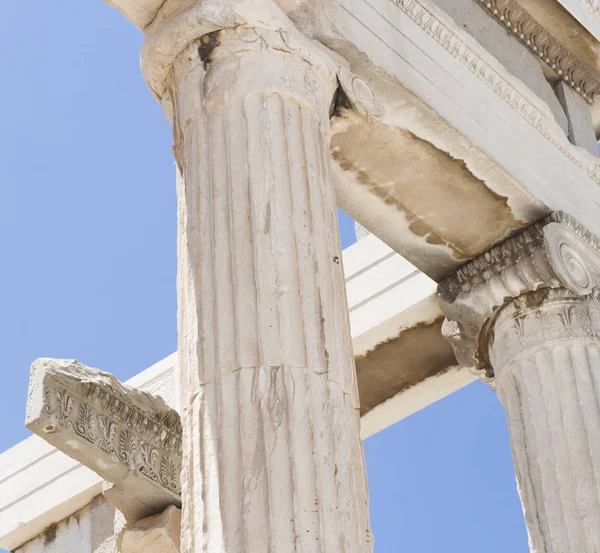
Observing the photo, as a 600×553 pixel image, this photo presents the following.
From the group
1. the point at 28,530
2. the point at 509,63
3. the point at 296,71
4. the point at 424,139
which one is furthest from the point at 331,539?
the point at 28,530

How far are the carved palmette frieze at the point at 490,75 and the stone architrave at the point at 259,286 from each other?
1.84 m

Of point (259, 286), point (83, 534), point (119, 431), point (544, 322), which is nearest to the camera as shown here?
point (259, 286)

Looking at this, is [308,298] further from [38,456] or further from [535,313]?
[38,456]

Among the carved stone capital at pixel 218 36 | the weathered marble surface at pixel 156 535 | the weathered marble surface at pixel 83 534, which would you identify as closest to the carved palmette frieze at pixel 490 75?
the carved stone capital at pixel 218 36

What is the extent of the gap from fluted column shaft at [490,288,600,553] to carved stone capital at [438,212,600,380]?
0.16 metres

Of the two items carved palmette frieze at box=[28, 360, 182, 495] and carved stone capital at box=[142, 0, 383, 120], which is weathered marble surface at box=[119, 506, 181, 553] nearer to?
carved palmette frieze at box=[28, 360, 182, 495]

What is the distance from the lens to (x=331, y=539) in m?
9.59

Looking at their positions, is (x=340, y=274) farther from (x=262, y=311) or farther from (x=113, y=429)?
(x=113, y=429)

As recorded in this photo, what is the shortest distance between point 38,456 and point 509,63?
9.76 meters

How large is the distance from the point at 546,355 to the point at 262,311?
5260 mm

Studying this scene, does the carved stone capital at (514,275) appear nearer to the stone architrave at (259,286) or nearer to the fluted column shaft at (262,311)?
the stone architrave at (259,286)

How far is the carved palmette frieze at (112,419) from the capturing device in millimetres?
15547

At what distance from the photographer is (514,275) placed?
1532cm

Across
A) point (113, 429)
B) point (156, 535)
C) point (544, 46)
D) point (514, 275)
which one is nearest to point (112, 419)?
point (113, 429)
